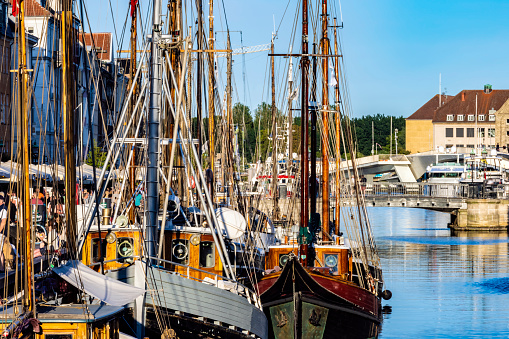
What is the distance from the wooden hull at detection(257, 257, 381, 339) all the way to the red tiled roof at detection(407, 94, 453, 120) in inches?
4959

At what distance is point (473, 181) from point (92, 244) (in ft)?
234

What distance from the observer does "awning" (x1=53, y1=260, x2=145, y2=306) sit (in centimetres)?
1407

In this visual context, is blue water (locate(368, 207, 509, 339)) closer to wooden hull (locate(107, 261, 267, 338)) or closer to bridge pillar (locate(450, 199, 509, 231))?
bridge pillar (locate(450, 199, 509, 231))

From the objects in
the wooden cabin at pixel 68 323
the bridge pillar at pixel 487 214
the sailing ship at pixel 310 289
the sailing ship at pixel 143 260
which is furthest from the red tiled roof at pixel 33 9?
the wooden cabin at pixel 68 323

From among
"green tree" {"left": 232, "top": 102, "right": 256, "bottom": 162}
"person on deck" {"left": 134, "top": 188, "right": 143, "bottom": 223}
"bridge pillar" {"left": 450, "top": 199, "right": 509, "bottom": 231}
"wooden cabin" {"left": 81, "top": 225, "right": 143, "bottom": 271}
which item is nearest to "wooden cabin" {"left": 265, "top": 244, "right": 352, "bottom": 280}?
"person on deck" {"left": 134, "top": 188, "right": 143, "bottom": 223}

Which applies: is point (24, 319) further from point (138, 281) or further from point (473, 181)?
point (473, 181)

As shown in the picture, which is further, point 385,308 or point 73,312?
point 385,308

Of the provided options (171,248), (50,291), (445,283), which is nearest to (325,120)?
(171,248)

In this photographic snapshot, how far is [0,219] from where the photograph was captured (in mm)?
20734

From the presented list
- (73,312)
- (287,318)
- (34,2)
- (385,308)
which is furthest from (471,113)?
(73,312)

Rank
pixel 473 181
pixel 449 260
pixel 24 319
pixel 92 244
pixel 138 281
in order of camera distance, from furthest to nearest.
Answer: pixel 473 181 → pixel 449 260 → pixel 92 244 → pixel 138 281 → pixel 24 319

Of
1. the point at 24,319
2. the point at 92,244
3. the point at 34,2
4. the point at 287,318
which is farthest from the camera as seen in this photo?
the point at 34,2

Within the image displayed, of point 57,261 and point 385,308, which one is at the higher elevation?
point 57,261

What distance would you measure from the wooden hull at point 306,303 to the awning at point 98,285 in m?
6.92
